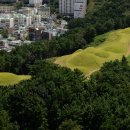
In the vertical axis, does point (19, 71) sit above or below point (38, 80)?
below

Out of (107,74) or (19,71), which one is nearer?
(107,74)

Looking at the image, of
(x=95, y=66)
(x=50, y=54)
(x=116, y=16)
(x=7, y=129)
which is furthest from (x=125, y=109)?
(x=116, y=16)

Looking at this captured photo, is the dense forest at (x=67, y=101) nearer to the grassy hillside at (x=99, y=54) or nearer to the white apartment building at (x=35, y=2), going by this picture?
the grassy hillside at (x=99, y=54)

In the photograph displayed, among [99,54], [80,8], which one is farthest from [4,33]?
[99,54]


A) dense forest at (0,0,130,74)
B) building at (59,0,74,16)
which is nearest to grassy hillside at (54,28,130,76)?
dense forest at (0,0,130,74)

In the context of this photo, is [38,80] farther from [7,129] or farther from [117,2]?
[117,2]

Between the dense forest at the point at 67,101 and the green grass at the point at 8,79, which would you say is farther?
the green grass at the point at 8,79

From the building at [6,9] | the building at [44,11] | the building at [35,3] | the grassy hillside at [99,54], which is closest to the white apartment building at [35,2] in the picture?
the building at [35,3]

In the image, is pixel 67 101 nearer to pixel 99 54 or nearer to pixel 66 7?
pixel 99 54

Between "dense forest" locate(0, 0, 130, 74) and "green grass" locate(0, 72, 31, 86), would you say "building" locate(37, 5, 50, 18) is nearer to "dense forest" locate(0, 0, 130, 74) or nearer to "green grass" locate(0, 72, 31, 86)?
"dense forest" locate(0, 0, 130, 74)
